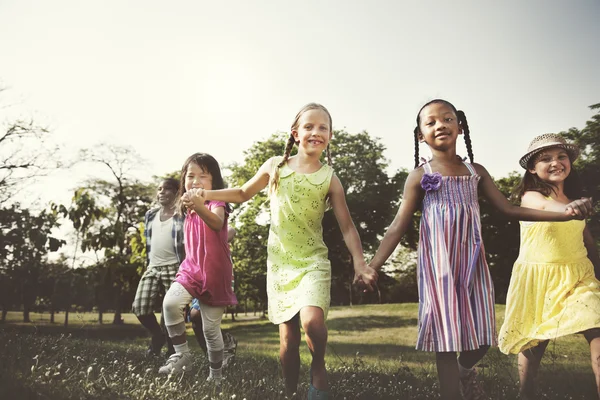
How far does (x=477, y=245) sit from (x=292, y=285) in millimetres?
1162

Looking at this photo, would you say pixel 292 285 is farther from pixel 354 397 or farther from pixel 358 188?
pixel 358 188

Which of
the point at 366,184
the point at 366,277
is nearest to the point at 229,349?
the point at 366,277

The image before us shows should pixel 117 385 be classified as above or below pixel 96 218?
below

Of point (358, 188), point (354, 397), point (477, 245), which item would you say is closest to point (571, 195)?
point (477, 245)

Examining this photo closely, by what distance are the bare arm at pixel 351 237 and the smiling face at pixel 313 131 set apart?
0.84 feet

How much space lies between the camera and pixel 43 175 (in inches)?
271

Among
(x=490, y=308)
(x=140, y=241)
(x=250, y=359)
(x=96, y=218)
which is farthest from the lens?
(x=140, y=241)

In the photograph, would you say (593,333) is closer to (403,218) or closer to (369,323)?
(403,218)

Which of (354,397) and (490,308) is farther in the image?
(354,397)

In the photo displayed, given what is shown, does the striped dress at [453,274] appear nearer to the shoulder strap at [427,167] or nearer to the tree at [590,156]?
the shoulder strap at [427,167]

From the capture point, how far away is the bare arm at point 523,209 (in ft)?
9.26

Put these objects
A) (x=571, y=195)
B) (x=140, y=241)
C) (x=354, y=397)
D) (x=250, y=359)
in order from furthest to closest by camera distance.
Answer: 1. (x=140, y=241)
2. (x=250, y=359)
3. (x=571, y=195)
4. (x=354, y=397)

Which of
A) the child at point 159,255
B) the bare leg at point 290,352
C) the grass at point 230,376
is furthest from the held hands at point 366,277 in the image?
the child at point 159,255

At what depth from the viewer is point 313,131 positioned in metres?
3.24
